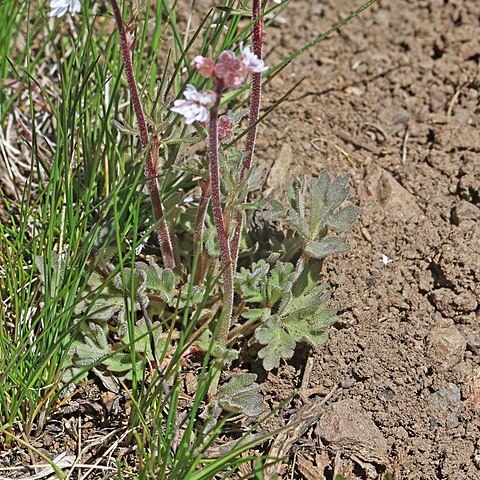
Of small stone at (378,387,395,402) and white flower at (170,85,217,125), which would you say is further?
small stone at (378,387,395,402)

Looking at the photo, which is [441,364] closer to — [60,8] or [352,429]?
[352,429]

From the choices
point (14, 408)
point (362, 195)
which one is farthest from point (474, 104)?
point (14, 408)

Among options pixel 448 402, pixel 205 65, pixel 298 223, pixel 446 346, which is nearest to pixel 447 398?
pixel 448 402

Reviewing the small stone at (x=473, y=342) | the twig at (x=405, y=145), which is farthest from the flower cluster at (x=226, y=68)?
the twig at (x=405, y=145)

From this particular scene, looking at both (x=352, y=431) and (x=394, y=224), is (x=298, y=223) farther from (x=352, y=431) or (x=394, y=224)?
(x=352, y=431)

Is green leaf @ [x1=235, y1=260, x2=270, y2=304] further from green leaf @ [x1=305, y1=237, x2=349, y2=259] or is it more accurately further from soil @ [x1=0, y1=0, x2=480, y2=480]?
soil @ [x1=0, y1=0, x2=480, y2=480]

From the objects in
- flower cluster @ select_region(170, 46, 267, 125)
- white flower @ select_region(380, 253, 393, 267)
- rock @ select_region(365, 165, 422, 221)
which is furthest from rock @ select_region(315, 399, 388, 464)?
flower cluster @ select_region(170, 46, 267, 125)
